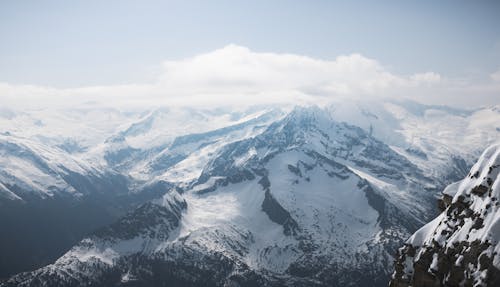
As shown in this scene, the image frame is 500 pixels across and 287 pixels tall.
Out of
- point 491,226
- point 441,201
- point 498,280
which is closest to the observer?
point 498,280

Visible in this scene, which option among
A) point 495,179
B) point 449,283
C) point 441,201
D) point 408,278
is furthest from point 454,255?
point 441,201

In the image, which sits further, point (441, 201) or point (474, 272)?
point (441, 201)

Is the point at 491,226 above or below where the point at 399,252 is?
above

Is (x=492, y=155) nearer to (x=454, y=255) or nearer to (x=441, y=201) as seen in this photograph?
(x=441, y=201)

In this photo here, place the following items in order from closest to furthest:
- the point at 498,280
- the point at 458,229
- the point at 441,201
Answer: the point at 498,280 < the point at 458,229 < the point at 441,201

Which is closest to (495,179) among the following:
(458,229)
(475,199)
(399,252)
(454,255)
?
(475,199)

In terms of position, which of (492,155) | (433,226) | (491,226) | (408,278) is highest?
(492,155)

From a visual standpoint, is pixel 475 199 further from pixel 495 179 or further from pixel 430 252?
pixel 430 252
